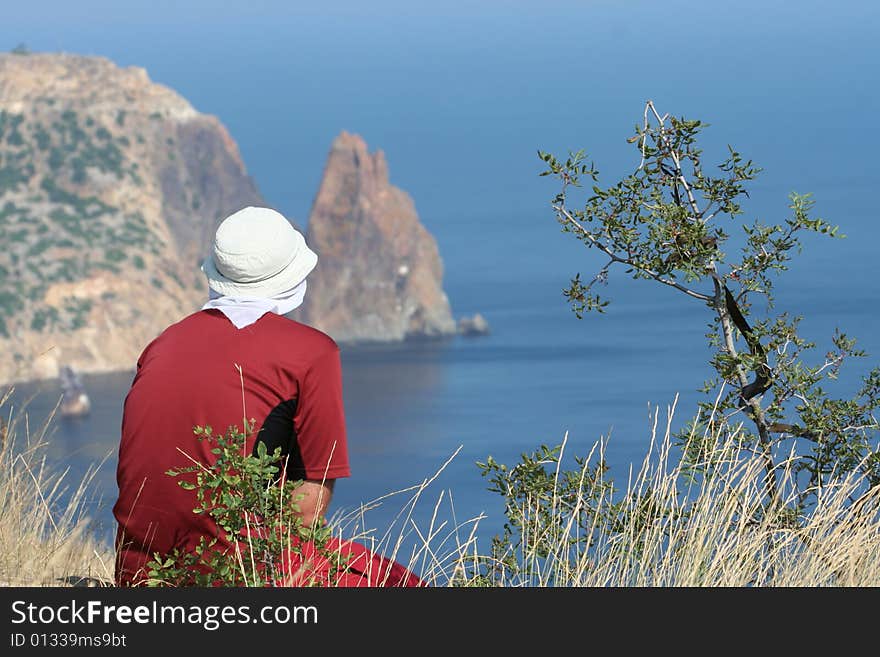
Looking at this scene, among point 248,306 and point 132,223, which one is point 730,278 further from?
point 132,223

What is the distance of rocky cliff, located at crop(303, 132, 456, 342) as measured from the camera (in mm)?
172500

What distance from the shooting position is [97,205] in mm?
148750

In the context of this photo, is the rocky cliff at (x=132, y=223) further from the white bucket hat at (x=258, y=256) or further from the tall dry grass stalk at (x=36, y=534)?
the white bucket hat at (x=258, y=256)

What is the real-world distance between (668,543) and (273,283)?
1.22 m

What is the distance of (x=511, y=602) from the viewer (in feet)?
9.48

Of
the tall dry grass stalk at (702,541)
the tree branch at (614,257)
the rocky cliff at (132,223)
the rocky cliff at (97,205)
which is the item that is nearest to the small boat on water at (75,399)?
the rocky cliff at (132,223)

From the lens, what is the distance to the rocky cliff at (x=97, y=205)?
133500 mm

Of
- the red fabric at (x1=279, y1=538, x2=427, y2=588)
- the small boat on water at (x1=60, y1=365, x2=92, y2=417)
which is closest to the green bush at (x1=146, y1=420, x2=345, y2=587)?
the red fabric at (x1=279, y1=538, x2=427, y2=588)

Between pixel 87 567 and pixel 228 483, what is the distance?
162 cm

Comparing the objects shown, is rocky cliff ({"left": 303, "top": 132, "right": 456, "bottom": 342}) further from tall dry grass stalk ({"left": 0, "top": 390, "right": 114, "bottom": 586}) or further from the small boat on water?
tall dry grass stalk ({"left": 0, "top": 390, "right": 114, "bottom": 586})

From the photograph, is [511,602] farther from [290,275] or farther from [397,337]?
[397,337]

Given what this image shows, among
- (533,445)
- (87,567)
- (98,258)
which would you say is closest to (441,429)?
(533,445)

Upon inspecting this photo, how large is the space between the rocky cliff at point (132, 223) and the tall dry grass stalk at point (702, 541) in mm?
114380

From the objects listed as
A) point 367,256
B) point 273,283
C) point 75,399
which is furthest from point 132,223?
point 273,283
